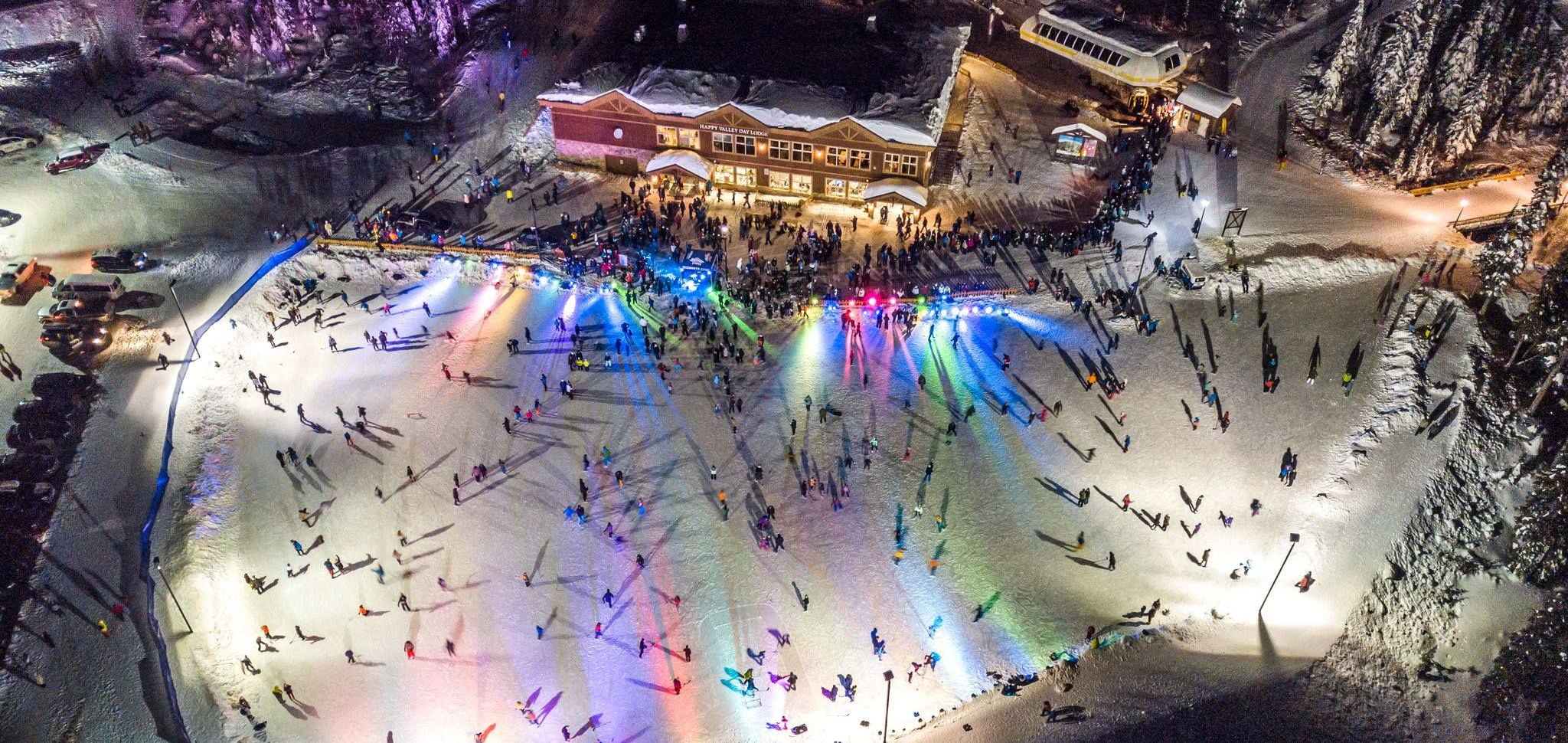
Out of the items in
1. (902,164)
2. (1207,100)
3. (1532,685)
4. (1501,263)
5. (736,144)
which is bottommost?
(1532,685)

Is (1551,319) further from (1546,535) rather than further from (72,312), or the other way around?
→ (72,312)

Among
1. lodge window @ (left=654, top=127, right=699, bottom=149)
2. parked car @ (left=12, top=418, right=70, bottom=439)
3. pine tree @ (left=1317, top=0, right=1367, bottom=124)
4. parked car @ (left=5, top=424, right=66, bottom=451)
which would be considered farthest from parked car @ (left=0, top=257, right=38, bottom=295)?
pine tree @ (left=1317, top=0, right=1367, bottom=124)

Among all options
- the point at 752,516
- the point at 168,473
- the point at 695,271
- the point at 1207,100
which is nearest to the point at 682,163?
the point at 695,271

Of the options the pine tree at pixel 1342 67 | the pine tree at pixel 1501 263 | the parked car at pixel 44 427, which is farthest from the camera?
the pine tree at pixel 1342 67

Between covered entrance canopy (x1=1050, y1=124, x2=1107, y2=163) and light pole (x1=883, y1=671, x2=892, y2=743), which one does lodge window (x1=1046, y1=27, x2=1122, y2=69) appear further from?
light pole (x1=883, y1=671, x2=892, y2=743)

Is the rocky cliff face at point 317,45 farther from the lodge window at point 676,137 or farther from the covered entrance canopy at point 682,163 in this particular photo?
the covered entrance canopy at point 682,163

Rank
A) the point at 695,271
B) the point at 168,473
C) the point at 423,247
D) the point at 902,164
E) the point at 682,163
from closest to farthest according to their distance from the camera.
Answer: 1. the point at 168,473
2. the point at 695,271
3. the point at 423,247
4. the point at 902,164
5. the point at 682,163

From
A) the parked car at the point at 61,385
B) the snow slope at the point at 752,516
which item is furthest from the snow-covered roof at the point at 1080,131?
the parked car at the point at 61,385
